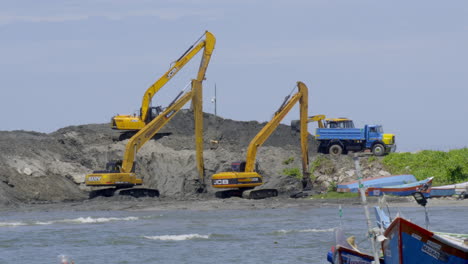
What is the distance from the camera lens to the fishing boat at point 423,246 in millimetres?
19531

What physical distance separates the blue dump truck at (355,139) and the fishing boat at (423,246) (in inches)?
1911

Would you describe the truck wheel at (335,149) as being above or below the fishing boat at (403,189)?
above

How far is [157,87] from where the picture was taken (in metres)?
68.1

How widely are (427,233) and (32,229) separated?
29403mm

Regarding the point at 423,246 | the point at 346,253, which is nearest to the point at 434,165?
the point at 346,253

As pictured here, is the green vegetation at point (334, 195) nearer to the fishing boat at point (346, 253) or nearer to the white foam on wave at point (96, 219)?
the white foam on wave at point (96, 219)

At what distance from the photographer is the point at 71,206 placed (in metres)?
59.7

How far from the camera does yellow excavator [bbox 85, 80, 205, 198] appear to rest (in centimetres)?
6138

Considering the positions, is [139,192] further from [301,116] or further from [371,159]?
[371,159]

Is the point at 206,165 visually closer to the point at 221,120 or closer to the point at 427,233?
the point at 221,120

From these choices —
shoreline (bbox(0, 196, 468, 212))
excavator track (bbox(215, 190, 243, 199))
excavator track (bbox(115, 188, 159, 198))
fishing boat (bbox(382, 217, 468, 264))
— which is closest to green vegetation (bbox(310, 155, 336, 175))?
shoreline (bbox(0, 196, 468, 212))

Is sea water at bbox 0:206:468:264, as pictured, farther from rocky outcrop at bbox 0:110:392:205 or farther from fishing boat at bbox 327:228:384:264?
rocky outcrop at bbox 0:110:392:205

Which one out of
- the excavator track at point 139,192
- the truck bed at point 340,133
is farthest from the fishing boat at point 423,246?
the truck bed at point 340,133

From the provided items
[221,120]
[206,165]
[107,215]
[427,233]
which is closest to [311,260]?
[427,233]
